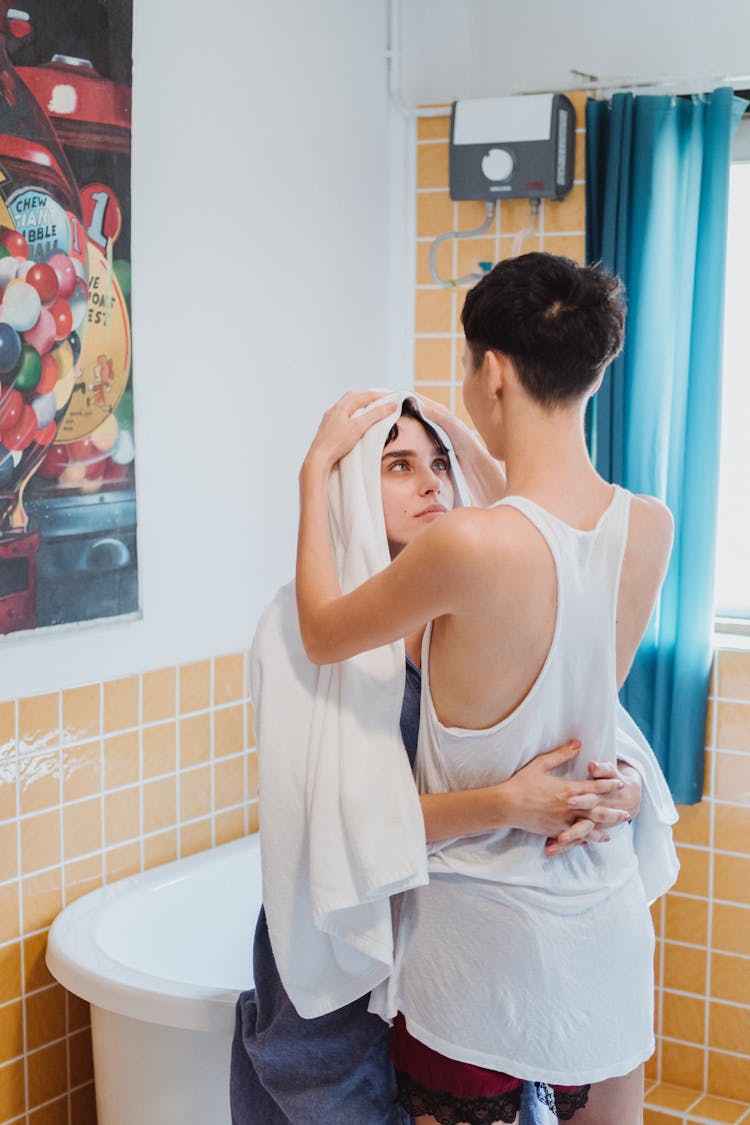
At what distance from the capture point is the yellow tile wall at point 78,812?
2.24m

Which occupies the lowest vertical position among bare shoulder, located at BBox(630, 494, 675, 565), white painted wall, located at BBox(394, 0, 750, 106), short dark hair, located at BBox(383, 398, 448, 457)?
bare shoulder, located at BBox(630, 494, 675, 565)

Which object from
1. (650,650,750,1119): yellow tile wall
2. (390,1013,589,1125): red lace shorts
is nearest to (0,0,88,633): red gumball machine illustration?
(390,1013,589,1125): red lace shorts

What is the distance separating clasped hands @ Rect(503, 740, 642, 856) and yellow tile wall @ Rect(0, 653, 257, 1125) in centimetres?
107

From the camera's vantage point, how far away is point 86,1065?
241cm

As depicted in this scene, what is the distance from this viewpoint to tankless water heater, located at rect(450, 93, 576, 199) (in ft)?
9.78

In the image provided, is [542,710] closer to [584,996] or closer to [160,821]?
[584,996]

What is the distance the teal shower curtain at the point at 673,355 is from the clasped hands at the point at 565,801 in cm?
133

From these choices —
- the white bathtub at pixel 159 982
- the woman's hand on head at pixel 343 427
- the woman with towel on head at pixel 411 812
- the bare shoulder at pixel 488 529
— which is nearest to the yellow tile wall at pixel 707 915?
the white bathtub at pixel 159 982

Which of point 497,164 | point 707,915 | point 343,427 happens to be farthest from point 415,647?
point 497,164

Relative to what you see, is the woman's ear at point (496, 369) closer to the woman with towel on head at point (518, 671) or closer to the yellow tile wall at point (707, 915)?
the woman with towel on head at point (518, 671)

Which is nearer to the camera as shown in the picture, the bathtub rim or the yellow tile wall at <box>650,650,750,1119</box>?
the bathtub rim

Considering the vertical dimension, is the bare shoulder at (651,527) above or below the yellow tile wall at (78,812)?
above

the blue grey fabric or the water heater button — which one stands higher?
the water heater button

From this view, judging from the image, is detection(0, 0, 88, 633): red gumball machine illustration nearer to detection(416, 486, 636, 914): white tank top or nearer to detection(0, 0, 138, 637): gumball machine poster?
detection(0, 0, 138, 637): gumball machine poster
